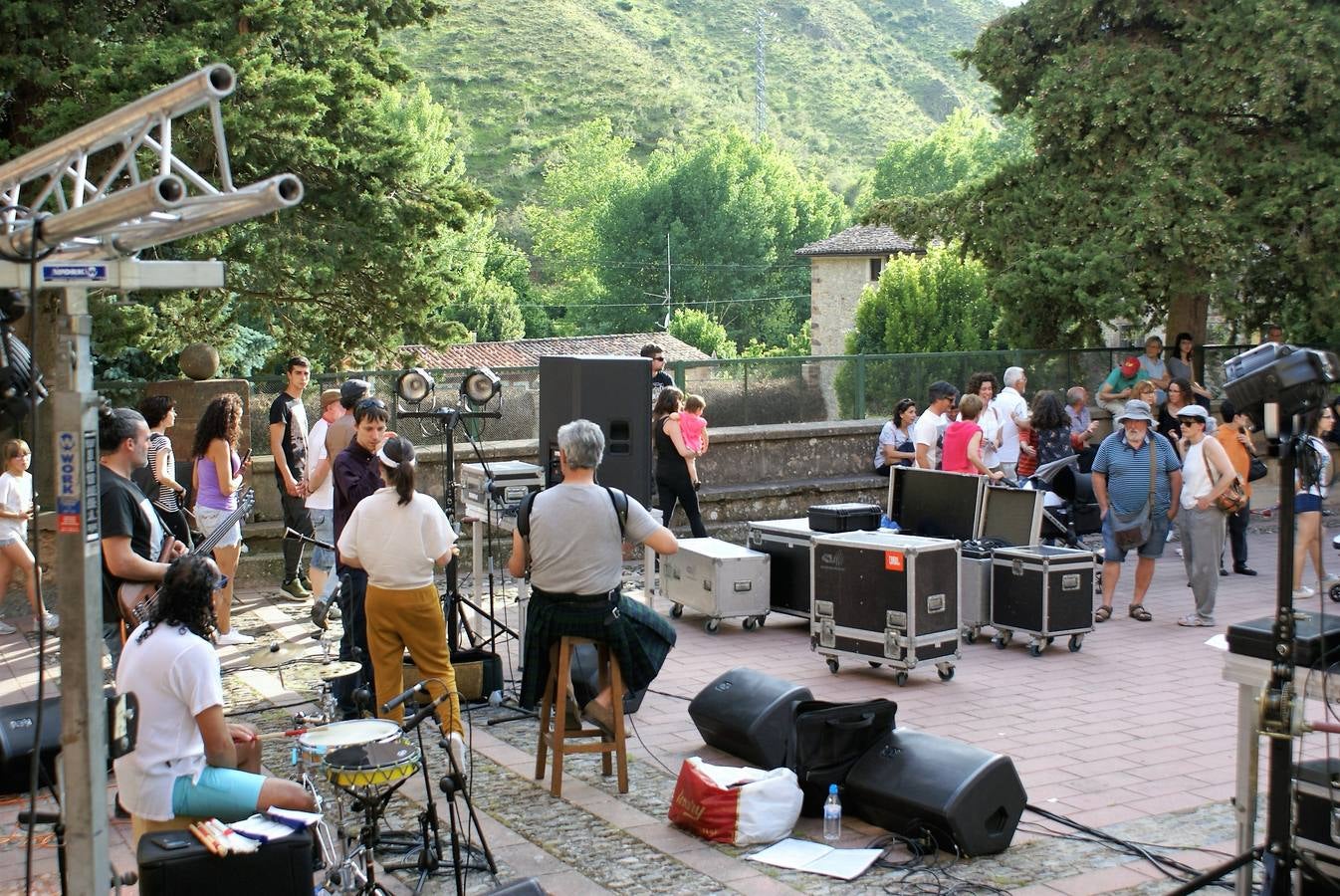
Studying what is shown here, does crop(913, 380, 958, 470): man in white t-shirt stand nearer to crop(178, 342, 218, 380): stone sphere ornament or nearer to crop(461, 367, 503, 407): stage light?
crop(461, 367, 503, 407): stage light

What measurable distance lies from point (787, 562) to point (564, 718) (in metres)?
4.08

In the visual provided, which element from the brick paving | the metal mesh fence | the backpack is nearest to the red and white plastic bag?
the brick paving

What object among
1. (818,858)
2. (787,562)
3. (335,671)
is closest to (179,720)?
(335,671)

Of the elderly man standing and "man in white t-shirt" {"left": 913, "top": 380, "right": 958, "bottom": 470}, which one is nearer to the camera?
the elderly man standing

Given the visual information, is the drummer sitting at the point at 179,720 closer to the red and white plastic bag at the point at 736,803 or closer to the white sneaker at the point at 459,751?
the white sneaker at the point at 459,751

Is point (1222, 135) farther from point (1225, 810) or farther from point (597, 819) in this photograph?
point (597, 819)

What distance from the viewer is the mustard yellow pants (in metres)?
7.21

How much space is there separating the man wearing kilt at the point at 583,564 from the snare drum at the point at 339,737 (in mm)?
1578

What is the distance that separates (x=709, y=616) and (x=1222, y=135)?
1191cm

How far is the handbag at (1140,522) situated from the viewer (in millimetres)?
11172

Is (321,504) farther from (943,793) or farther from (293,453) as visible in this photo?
(943,793)

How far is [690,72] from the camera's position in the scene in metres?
123

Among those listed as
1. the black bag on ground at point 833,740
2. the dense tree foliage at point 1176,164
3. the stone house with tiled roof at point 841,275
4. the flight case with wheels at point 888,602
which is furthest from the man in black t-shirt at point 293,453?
the stone house with tiled roof at point 841,275

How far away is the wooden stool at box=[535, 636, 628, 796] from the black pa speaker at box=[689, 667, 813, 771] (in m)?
0.55
